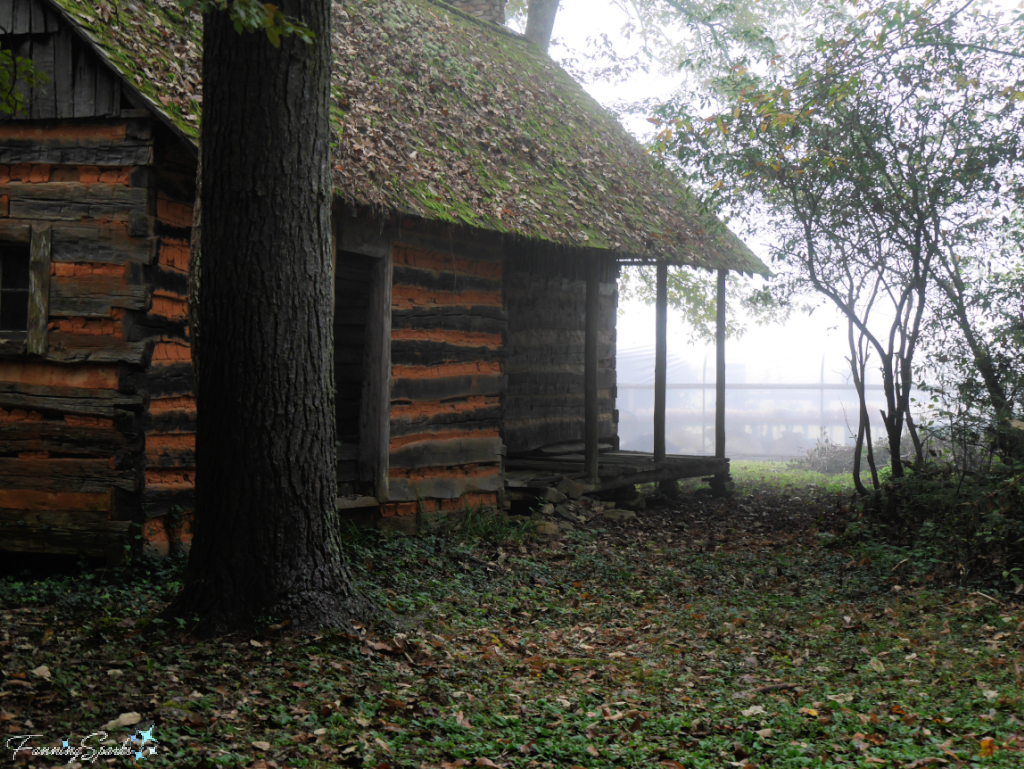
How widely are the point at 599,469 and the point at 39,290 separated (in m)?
7.11

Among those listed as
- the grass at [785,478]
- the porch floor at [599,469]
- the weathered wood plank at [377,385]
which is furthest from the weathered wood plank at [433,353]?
the grass at [785,478]

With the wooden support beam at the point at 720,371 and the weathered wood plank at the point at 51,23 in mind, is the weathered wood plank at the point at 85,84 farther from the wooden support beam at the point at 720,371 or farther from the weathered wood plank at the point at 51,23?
the wooden support beam at the point at 720,371

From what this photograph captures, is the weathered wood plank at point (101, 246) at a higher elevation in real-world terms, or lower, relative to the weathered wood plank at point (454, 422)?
higher

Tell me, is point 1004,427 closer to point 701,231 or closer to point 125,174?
point 701,231

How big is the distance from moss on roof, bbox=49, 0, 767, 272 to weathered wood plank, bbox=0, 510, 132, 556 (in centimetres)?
303

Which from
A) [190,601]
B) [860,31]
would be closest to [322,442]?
[190,601]

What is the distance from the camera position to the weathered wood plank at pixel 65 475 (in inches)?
264

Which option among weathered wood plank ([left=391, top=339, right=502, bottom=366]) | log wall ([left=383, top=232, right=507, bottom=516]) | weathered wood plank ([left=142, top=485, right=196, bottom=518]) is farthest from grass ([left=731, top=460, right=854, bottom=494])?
weathered wood plank ([left=142, top=485, right=196, bottom=518])

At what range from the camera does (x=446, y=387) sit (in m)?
9.52

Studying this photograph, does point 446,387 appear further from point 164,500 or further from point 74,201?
point 74,201

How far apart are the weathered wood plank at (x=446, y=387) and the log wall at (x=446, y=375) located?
11 millimetres

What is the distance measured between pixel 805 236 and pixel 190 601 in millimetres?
8494

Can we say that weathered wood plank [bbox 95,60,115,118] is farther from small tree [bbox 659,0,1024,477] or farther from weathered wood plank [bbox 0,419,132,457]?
small tree [bbox 659,0,1024,477]

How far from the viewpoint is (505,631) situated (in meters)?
6.14
